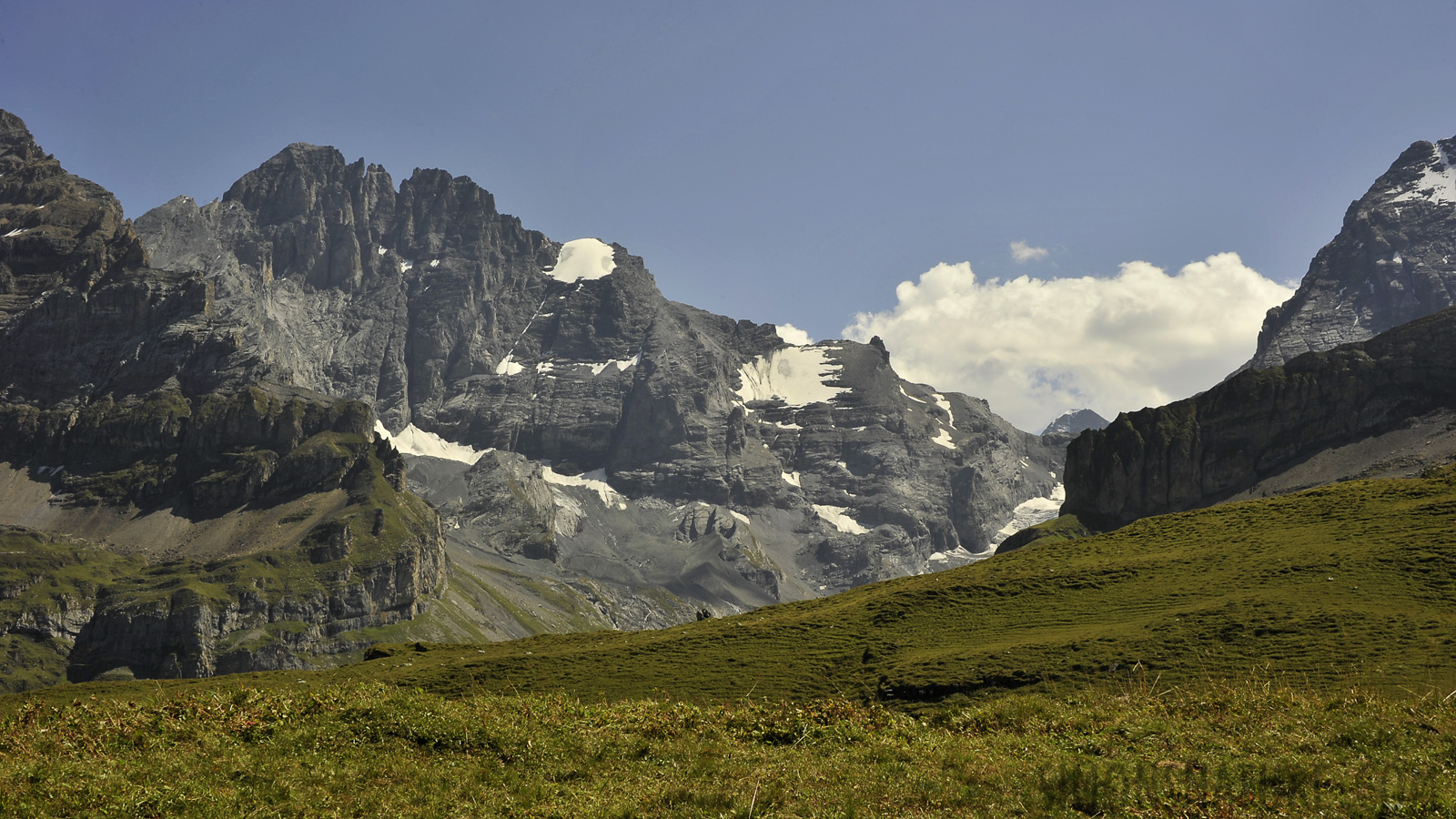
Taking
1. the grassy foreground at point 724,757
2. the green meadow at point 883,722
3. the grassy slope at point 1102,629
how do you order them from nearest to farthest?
the grassy foreground at point 724,757, the green meadow at point 883,722, the grassy slope at point 1102,629

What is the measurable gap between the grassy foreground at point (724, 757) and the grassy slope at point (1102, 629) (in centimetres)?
750

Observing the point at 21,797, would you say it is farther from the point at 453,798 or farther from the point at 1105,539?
the point at 1105,539

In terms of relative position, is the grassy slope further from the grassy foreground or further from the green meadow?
the grassy foreground

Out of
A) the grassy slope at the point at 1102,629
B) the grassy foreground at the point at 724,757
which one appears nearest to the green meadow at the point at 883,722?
the grassy foreground at the point at 724,757

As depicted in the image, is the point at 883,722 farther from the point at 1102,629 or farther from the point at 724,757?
the point at 1102,629

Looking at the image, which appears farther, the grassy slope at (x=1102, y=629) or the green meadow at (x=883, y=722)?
the grassy slope at (x=1102, y=629)

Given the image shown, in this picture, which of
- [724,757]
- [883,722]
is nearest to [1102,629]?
[883,722]

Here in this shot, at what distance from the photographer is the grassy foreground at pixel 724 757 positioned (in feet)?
63.9

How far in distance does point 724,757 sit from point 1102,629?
2327 cm

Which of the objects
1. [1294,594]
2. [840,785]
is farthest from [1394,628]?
[840,785]

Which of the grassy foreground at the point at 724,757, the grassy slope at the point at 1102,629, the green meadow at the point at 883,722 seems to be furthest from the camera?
the grassy slope at the point at 1102,629

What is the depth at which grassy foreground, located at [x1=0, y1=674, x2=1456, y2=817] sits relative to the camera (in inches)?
767

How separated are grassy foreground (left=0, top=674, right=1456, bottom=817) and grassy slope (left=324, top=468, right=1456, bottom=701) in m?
7.50

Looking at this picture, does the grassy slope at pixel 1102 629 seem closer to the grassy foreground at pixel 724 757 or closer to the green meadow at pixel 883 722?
the green meadow at pixel 883 722
